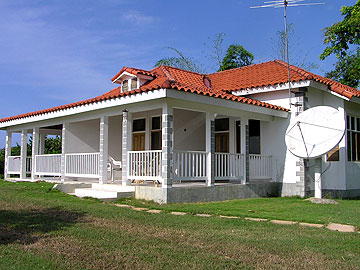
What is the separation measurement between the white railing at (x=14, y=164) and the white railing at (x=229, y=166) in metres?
9.71

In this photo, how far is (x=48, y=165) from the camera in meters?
14.9

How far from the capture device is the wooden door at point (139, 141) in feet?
47.4

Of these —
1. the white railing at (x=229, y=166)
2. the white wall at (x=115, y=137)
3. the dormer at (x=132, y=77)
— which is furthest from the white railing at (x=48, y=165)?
the white railing at (x=229, y=166)

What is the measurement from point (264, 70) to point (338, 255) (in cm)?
1159

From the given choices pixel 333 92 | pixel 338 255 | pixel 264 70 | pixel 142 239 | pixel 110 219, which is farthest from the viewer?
pixel 264 70

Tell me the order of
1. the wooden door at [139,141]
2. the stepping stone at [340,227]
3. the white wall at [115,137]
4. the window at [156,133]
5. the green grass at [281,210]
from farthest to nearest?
the white wall at [115,137] → the wooden door at [139,141] → the window at [156,133] → the green grass at [281,210] → the stepping stone at [340,227]

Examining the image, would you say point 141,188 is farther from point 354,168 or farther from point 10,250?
point 354,168

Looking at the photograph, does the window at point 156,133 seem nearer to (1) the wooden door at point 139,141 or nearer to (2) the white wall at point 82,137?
(1) the wooden door at point 139,141

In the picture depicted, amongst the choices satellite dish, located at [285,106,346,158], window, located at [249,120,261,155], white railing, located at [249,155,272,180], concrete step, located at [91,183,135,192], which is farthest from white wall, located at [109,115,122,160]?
satellite dish, located at [285,106,346,158]

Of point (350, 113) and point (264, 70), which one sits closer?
point (350, 113)

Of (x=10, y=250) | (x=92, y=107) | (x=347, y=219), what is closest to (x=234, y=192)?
(x=347, y=219)

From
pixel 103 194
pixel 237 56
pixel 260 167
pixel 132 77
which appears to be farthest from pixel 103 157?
pixel 237 56

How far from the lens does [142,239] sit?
18.9 feet

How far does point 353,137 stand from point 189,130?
19.6 ft
